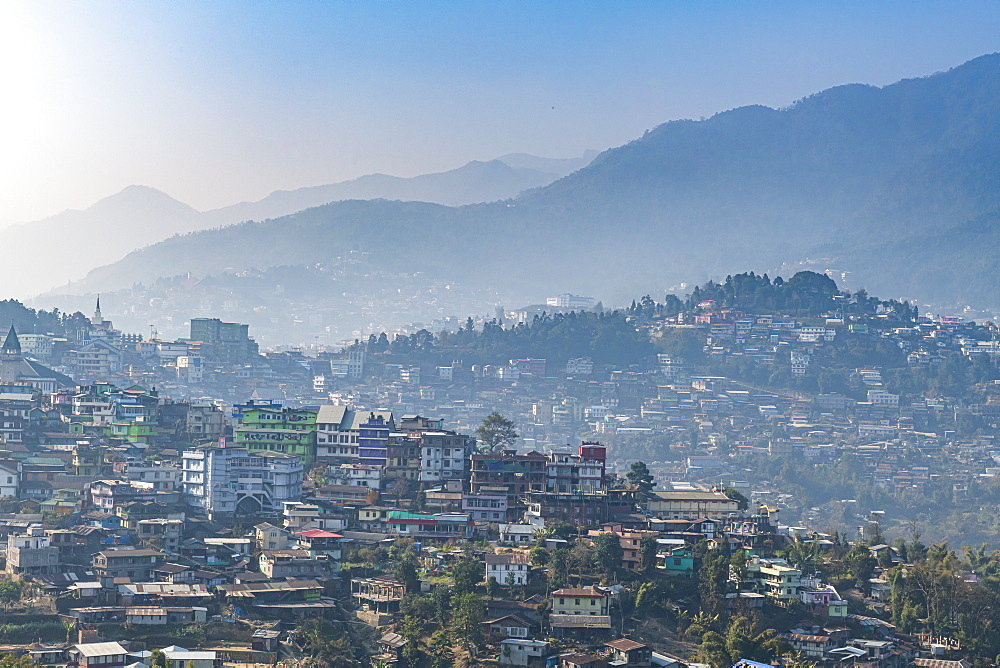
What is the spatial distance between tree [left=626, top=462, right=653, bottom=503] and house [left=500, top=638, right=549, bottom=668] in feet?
33.6

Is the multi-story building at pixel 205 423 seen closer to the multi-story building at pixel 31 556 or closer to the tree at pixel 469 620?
the multi-story building at pixel 31 556

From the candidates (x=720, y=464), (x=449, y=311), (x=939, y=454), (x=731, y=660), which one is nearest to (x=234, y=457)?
(x=731, y=660)

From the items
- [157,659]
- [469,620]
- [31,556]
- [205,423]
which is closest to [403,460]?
[205,423]

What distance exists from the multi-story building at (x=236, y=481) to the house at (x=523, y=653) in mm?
10032

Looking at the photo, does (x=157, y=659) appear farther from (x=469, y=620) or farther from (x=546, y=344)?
(x=546, y=344)

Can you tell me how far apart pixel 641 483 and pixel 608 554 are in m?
7.54

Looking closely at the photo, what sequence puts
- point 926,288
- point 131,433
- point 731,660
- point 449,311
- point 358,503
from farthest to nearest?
point 449,311
point 926,288
point 131,433
point 358,503
point 731,660

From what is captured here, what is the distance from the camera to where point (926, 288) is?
16688 centimetres

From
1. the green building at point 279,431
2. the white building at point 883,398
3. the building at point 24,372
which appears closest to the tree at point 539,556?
the green building at point 279,431

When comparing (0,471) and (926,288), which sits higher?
(926,288)

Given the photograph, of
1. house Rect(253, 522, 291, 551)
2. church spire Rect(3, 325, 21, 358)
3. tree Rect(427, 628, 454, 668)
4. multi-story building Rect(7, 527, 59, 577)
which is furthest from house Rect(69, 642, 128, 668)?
church spire Rect(3, 325, 21, 358)

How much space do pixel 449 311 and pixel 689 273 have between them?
2956cm

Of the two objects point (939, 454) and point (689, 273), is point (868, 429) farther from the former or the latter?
point (689, 273)

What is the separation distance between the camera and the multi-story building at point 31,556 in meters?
33.0
